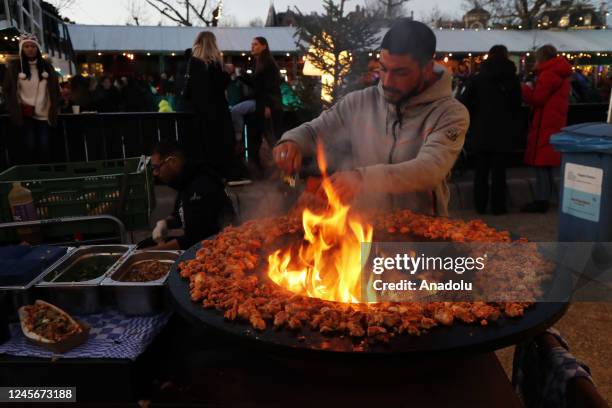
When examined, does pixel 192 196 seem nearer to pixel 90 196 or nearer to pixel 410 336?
pixel 90 196

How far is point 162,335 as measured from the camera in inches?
77.4

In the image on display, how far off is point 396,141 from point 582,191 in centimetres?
333

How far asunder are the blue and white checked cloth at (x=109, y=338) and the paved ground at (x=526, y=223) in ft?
5.66

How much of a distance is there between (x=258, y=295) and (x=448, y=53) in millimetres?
17442

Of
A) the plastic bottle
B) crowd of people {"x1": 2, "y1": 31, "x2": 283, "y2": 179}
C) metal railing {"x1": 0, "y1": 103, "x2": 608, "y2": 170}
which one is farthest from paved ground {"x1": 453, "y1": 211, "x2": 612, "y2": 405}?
metal railing {"x1": 0, "y1": 103, "x2": 608, "y2": 170}

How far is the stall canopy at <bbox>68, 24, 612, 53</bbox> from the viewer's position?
17125 millimetres

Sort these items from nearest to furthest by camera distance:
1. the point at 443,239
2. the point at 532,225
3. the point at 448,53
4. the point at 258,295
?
the point at 258,295
the point at 443,239
the point at 532,225
the point at 448,53

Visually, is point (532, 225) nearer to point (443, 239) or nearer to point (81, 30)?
point (443, 239)

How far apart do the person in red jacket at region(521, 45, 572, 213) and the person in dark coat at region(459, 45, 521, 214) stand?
1.31ft

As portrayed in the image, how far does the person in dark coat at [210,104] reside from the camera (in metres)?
6.46

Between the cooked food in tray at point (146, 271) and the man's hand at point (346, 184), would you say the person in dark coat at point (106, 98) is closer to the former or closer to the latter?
the cooked food in tray at point (146, 271)

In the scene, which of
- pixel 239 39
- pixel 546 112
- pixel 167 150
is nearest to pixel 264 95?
pixel 167 150

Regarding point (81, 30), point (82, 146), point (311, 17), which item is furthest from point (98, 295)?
point (81, 30)

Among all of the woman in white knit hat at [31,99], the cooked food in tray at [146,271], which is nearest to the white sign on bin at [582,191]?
the cooked food in tray at [146,271]
